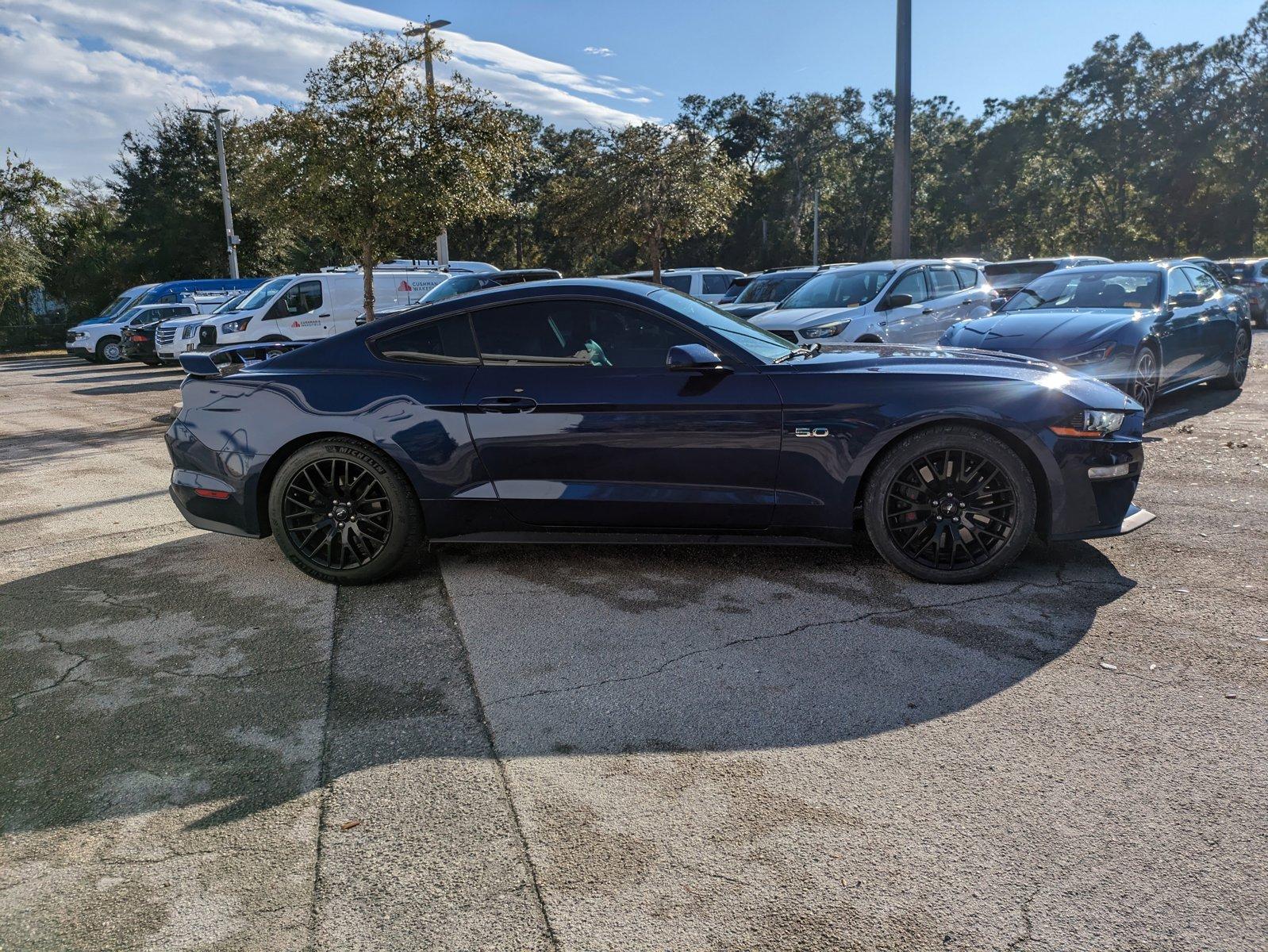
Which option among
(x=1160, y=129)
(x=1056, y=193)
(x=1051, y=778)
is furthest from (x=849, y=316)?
(x=1056, y=193)

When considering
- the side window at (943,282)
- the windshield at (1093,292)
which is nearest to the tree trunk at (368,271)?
the side window at (943,282)

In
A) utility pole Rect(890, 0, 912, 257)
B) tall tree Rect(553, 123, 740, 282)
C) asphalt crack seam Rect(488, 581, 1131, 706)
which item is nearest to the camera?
asphalt crack seam Rect(488, 581, 1131, 706)

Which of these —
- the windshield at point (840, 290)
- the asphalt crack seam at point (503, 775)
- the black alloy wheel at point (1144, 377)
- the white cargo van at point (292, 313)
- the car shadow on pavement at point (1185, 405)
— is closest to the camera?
the asphalt crack seam at point (503, 775)

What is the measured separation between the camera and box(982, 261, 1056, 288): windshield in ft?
56.3

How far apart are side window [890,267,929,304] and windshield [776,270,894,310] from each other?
154 mm

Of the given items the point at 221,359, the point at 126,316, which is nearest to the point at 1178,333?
the point at 221,359

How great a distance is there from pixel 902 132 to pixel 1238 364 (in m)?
6.44

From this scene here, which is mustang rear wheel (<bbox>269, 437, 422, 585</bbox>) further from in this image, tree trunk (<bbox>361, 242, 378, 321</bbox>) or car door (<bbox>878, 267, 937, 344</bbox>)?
tree trunk (<bbox>361, 242, 378, 321</bbox>)

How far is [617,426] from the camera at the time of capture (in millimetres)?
4746

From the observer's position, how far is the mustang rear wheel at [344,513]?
492 cm

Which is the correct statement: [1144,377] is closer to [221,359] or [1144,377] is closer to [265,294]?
[221,359]

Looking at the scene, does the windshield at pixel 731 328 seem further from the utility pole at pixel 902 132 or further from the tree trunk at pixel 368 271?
the tree trunk at pixel 368 271

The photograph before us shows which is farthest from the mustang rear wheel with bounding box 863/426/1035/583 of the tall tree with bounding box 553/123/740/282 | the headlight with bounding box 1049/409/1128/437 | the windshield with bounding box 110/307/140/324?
the windshield with bounding box 110/307/140/324

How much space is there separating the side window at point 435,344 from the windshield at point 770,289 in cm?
1182
